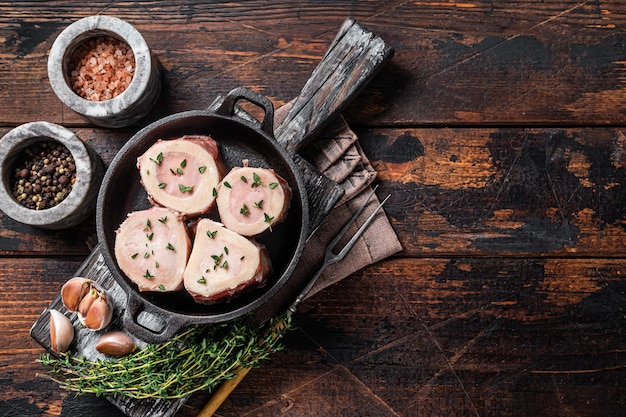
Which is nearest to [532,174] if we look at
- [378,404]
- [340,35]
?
[340,35]

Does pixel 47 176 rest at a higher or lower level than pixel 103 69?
lower

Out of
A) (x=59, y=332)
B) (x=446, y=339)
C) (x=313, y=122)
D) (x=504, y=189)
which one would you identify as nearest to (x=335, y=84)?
(x=313, y=122)

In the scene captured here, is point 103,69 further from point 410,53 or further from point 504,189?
point 504,189

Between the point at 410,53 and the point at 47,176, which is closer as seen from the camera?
the point at 47,176

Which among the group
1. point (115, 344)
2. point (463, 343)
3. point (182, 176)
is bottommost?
point (463, 343)

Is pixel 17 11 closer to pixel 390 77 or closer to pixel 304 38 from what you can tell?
pixel 304 38

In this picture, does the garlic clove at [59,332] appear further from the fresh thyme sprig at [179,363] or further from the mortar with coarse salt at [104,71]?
the mortar with coarse salt at [104,71]

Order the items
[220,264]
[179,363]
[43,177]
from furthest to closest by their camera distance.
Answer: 1. [43,177]
2. [179,363]
3. [220,264]
